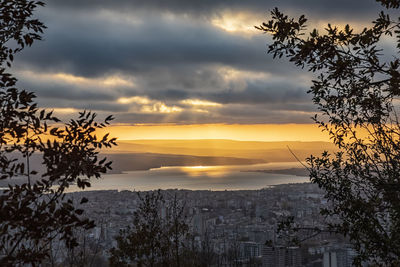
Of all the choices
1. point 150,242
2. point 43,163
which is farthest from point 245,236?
point 43,163

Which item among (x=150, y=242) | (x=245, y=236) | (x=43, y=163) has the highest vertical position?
(x=43, y=163)

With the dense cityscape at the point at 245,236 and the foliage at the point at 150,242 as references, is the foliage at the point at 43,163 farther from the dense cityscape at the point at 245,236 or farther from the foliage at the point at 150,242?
the foliage at the point at 150,242

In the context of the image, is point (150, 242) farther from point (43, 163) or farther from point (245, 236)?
point (245, 236)

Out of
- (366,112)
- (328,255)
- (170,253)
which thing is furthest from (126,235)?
(366,112)

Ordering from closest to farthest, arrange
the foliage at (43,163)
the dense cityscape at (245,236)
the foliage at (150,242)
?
the foliage at (43,163) → the dense cityscape at (245,236) → the foliage at (150,242)

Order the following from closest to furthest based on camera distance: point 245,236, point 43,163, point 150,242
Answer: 1. point 43,163
2. point 150,242
3. point 245,236

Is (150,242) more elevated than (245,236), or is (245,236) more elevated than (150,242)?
(150,242)

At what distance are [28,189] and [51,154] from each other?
1.15ft

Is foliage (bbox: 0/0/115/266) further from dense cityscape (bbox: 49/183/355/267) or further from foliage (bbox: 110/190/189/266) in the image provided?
foliage (bbox: 110/190/189/266)

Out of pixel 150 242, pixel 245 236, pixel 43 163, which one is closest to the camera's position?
pixel 43 163

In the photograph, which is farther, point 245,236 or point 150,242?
point 245,236

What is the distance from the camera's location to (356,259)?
541 cm

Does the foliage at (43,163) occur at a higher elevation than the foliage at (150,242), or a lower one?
higher

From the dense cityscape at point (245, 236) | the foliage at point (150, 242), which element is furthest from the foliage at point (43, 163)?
the foliage at point (150, 242)
